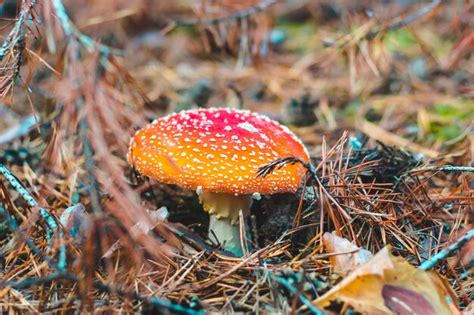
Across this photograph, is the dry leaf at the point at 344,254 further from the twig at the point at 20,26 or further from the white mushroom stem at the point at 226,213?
the twig at the point at 20,26

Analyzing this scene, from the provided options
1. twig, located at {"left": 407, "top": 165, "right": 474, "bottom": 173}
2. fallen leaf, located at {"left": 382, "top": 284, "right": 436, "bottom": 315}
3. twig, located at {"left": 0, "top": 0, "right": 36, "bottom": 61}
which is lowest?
fallen leaf, located at {"left": 382, "top": 284, "right": 436, "bottom": 315}

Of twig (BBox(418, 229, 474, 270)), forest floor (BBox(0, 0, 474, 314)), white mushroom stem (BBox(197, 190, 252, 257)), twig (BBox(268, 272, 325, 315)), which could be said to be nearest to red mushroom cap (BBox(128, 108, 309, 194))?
forest floor (BBox(0, 0, 474, 314))

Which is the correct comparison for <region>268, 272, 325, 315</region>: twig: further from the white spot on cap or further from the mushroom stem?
the white spot on cap

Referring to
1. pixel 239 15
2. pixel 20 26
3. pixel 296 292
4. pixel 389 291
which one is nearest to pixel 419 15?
pixel 239 15

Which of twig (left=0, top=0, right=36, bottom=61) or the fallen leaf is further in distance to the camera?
twig (left=0, top=0, right=36, bottom=61)

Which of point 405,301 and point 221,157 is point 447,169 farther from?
point 221,157

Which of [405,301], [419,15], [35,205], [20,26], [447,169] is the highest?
[20,26]

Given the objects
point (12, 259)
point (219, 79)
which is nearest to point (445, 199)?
point (12, 259)
